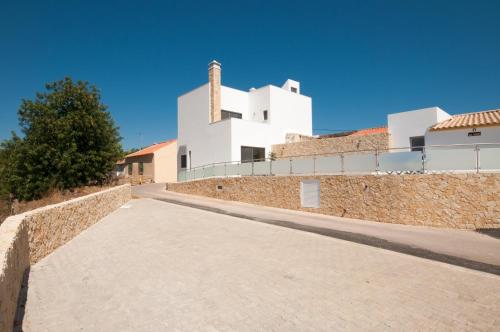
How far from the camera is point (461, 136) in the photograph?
1566 cm

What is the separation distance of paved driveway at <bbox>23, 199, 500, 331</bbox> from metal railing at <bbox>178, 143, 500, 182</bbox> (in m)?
6.41

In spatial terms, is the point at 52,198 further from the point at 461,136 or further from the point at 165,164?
the point at 461,136

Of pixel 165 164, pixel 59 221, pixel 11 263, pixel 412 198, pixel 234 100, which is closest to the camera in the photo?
pixel 11 263

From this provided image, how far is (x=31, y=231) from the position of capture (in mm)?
6199

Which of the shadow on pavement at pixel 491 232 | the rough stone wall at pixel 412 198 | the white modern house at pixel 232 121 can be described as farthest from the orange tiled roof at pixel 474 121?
the white modern house at pixel 232 121

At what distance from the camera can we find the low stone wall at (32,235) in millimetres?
3441

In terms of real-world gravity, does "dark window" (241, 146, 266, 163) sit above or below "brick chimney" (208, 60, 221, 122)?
below

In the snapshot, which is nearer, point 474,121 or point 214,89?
point 474,121

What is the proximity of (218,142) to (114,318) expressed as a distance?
20.5 m

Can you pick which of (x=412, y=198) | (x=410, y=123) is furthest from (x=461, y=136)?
(x=412, y=198)

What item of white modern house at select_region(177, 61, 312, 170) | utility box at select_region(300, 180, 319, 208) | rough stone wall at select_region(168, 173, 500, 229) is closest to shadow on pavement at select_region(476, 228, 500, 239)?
rough stone wall at select_region(168, 173, 500, 229)

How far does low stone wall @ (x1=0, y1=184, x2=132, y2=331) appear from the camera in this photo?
135 inches

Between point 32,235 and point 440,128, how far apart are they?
20.1 meters

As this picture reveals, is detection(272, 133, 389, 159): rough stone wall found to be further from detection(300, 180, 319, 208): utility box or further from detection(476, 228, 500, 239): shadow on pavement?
detection(476, 228, 500, 239): shadow on pavement
